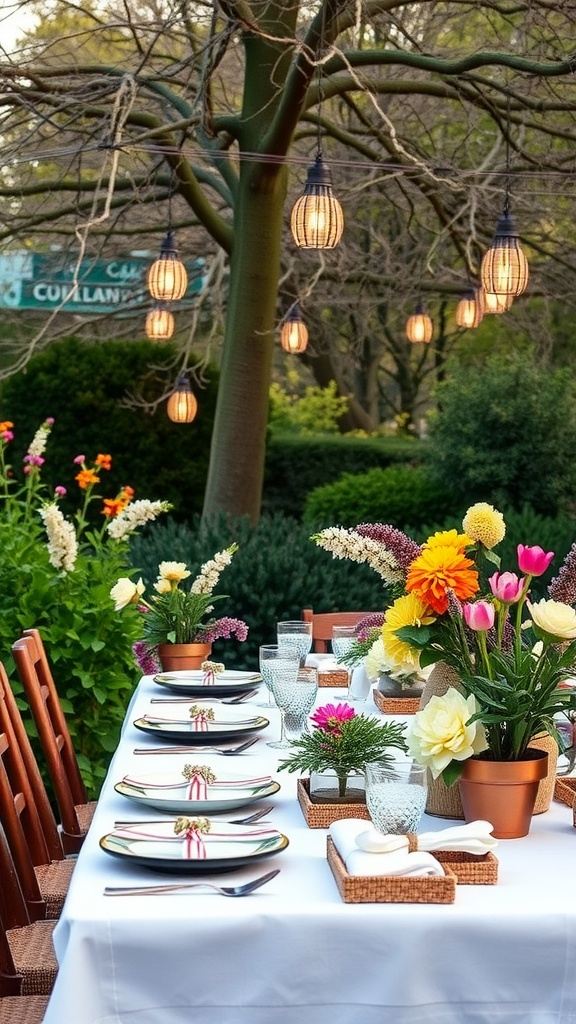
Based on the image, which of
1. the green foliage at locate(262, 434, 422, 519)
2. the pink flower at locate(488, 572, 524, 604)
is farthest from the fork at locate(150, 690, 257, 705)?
the green foliage at locate(262, 434, 422, 519)

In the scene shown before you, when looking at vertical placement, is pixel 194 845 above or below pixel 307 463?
below

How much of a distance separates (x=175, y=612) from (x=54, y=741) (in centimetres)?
Result: 58

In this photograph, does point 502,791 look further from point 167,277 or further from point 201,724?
point 167,277

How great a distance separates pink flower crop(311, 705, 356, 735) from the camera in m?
2.78

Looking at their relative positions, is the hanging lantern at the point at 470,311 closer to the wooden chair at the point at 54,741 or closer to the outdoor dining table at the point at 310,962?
the wooden chair at the point at 54,741


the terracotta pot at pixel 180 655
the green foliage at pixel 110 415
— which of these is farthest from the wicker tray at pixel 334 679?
the green foliage at pixel 110 415

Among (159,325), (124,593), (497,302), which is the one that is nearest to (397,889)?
(124,593)

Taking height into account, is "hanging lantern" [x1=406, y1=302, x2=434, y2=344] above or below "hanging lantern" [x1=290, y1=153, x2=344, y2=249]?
below

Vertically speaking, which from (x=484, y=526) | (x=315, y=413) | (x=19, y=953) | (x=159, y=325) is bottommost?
(x=19, y=953)

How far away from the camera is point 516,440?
12.4 m

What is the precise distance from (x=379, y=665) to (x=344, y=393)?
57.6ft

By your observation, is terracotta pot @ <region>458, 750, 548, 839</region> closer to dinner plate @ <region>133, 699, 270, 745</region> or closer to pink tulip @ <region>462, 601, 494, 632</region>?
pink tulip @ <region>462, 601, 494, 632</region>

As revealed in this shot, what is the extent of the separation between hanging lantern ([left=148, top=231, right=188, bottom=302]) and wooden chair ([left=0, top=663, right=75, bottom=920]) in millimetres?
4238

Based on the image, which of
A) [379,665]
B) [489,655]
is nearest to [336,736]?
[489,655]
